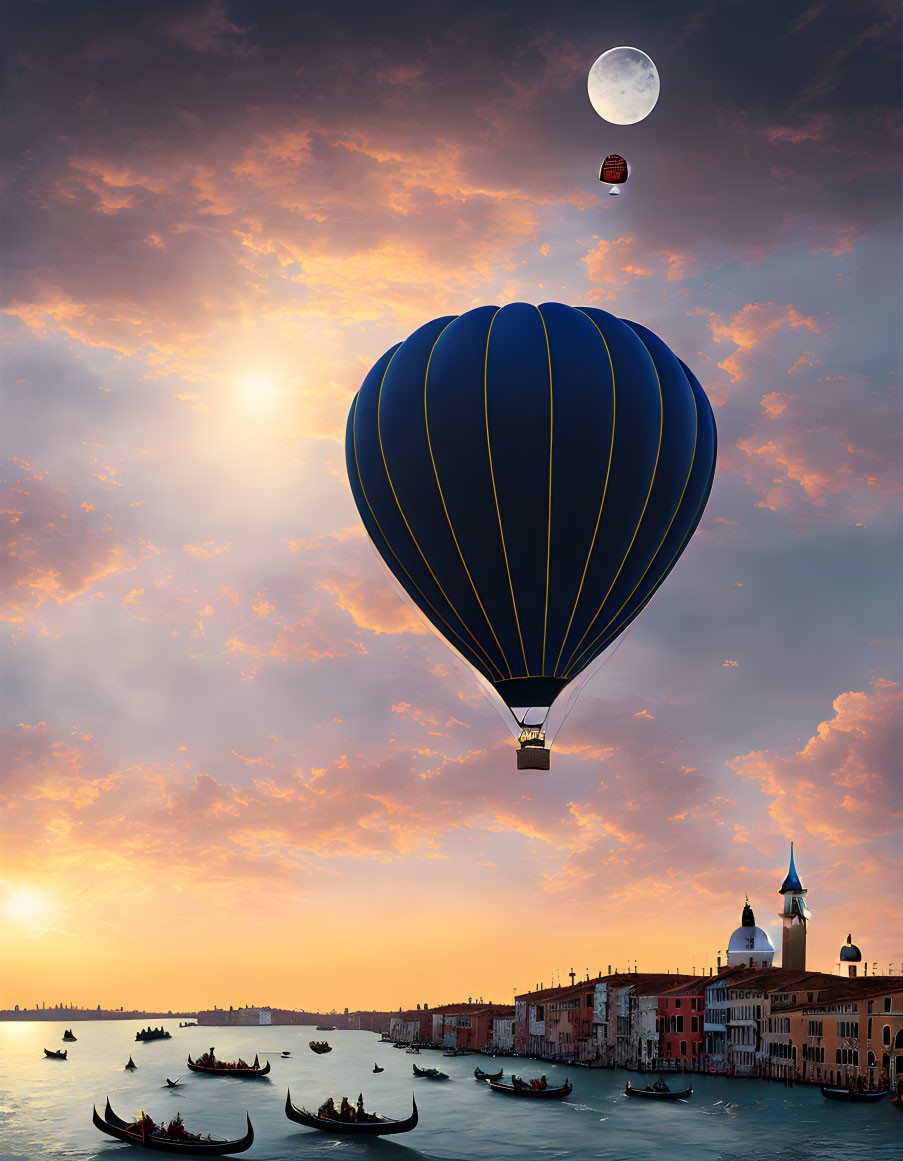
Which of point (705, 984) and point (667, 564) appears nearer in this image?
point (667, 564)

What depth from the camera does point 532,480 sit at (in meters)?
22.3

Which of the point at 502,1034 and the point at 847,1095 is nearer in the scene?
the point at 847,1095

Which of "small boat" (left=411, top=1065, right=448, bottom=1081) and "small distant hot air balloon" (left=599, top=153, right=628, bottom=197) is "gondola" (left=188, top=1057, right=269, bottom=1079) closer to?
"small boat" (left=411, top=1065, right=448, bottom=1081)

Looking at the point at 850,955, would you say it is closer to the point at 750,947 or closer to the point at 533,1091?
the point at 750,947

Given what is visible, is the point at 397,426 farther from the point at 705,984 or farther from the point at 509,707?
the point at 705,984

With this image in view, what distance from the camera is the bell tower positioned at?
95562mm

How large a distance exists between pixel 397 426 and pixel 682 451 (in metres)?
5.27

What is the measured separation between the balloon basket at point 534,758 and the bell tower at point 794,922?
81.3 metres

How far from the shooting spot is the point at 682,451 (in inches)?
914

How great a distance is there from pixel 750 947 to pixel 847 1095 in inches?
1862

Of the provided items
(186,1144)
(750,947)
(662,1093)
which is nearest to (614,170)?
(186,1144)

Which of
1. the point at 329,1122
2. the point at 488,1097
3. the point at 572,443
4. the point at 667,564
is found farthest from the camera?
the point at 488,1097

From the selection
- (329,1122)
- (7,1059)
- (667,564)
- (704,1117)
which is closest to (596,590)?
(667,564)

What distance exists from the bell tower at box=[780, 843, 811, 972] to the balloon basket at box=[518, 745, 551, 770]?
267 ft
